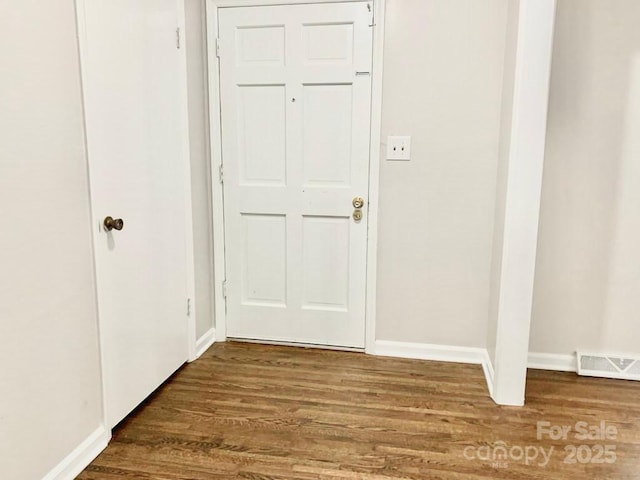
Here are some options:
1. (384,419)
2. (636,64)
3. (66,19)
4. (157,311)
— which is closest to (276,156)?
(157,311)

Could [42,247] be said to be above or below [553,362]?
above

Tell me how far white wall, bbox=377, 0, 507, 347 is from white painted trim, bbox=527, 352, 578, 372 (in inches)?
11.2

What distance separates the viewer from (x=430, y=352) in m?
2.90

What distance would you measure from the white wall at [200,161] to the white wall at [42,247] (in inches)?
38.0

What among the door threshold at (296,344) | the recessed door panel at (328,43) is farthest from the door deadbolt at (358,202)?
the door threshold at (296,344)

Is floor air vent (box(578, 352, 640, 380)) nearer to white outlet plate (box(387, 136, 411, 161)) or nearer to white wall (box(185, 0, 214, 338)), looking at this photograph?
white outlet plate (box(387, 136, 411, 161))

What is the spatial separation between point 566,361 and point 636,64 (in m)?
1.61

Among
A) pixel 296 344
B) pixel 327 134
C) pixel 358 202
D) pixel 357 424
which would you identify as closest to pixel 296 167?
pixel 327 134

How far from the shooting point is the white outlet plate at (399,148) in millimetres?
2750

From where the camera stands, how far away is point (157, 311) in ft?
8.04

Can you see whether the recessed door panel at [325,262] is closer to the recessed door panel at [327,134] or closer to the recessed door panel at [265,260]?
the recessed door panel at [265,260]

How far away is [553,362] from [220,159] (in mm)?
2251

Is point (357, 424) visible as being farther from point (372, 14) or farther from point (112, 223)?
point (372, 14)

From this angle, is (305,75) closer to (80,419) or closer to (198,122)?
(198,122)
